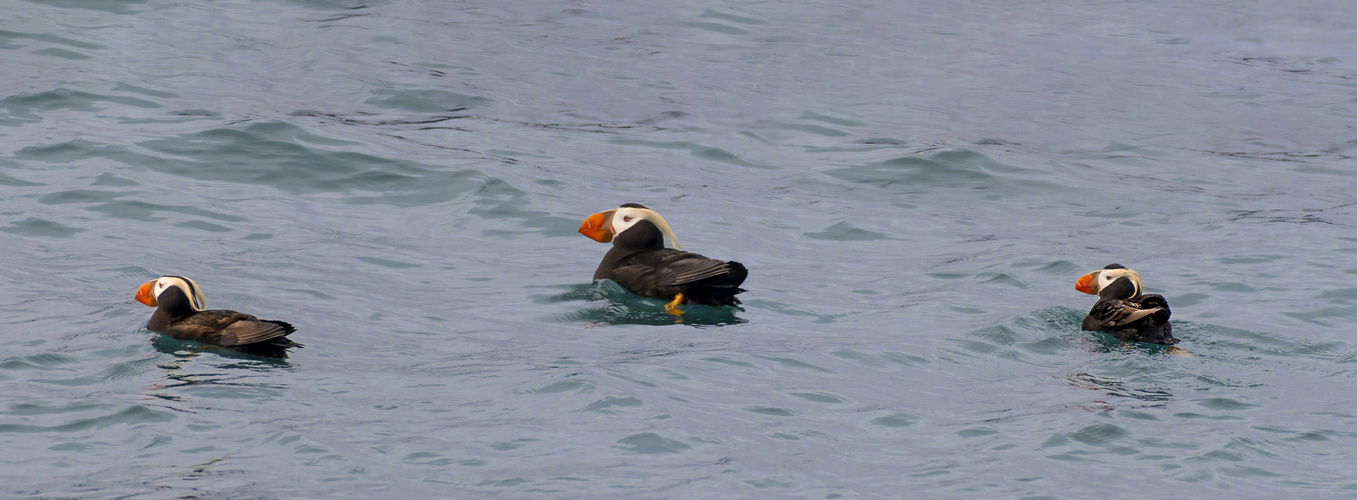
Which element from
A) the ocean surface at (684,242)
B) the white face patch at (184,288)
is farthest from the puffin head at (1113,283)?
the white face patch at (184,288)

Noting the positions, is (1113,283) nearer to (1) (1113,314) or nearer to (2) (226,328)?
(1) (1113,314)

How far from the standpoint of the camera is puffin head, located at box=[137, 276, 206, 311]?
25.7 feet

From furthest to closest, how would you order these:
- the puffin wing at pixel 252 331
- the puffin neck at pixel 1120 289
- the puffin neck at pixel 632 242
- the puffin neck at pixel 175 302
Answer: the puffin neck at pixel 632 242 < the puffin neck at pixel 1120 289 < the puffin neck at pixel 175 302 < the puffin wing at pixel 252 331

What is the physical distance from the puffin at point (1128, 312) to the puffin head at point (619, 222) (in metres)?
2.75

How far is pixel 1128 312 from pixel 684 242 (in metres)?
A: 3.79

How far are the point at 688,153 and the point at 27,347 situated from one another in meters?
7.38

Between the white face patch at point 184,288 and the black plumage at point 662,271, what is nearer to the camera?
the white face patch at point 184,288

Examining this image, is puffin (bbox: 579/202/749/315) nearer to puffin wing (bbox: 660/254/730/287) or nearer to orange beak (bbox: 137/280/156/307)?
puffin wing (bbox: 660/254/730/287)

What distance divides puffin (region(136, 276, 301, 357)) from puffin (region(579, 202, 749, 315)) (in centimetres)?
242

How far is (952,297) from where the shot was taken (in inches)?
380

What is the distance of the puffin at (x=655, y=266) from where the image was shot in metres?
8.99

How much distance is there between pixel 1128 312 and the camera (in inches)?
325

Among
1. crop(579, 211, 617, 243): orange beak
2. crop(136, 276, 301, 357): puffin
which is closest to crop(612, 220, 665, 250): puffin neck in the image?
crop(579, 211, 617, 243): orange beak

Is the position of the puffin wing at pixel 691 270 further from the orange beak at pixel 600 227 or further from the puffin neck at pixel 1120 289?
the puffin neck at pixel 1120 289
